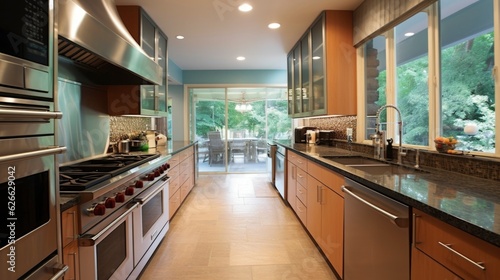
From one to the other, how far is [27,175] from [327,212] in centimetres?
195

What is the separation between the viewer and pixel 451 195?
1199mm

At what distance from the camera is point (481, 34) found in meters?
1.73

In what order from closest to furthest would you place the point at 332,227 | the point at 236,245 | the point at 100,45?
1. the point at 100,45
2. the point at 332,227
3. the point at 236,245

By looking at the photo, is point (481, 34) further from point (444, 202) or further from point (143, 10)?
point (143, 10)

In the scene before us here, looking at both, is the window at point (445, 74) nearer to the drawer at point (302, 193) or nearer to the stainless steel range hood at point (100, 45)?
the drawer at point (302, 193)

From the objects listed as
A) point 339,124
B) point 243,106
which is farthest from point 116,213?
point 243,106

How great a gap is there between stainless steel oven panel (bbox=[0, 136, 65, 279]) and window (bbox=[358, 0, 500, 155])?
2.14 metres

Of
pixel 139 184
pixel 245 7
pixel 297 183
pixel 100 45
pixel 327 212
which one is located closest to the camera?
pixel 100 45

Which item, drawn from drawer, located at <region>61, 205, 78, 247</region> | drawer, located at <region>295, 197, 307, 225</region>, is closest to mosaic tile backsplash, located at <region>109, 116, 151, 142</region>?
drawer, located at <region>61, 205, 78, 247</region>

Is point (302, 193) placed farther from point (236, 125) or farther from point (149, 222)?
point (236, 125)

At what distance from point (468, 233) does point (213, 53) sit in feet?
15.7

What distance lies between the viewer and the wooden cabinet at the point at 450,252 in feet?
2.72

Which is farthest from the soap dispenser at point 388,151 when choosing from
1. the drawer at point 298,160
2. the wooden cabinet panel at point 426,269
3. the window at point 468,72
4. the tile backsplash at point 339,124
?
the wooden cabinet panel at point 426,269

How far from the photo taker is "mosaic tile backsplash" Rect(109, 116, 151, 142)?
10.1 ft
